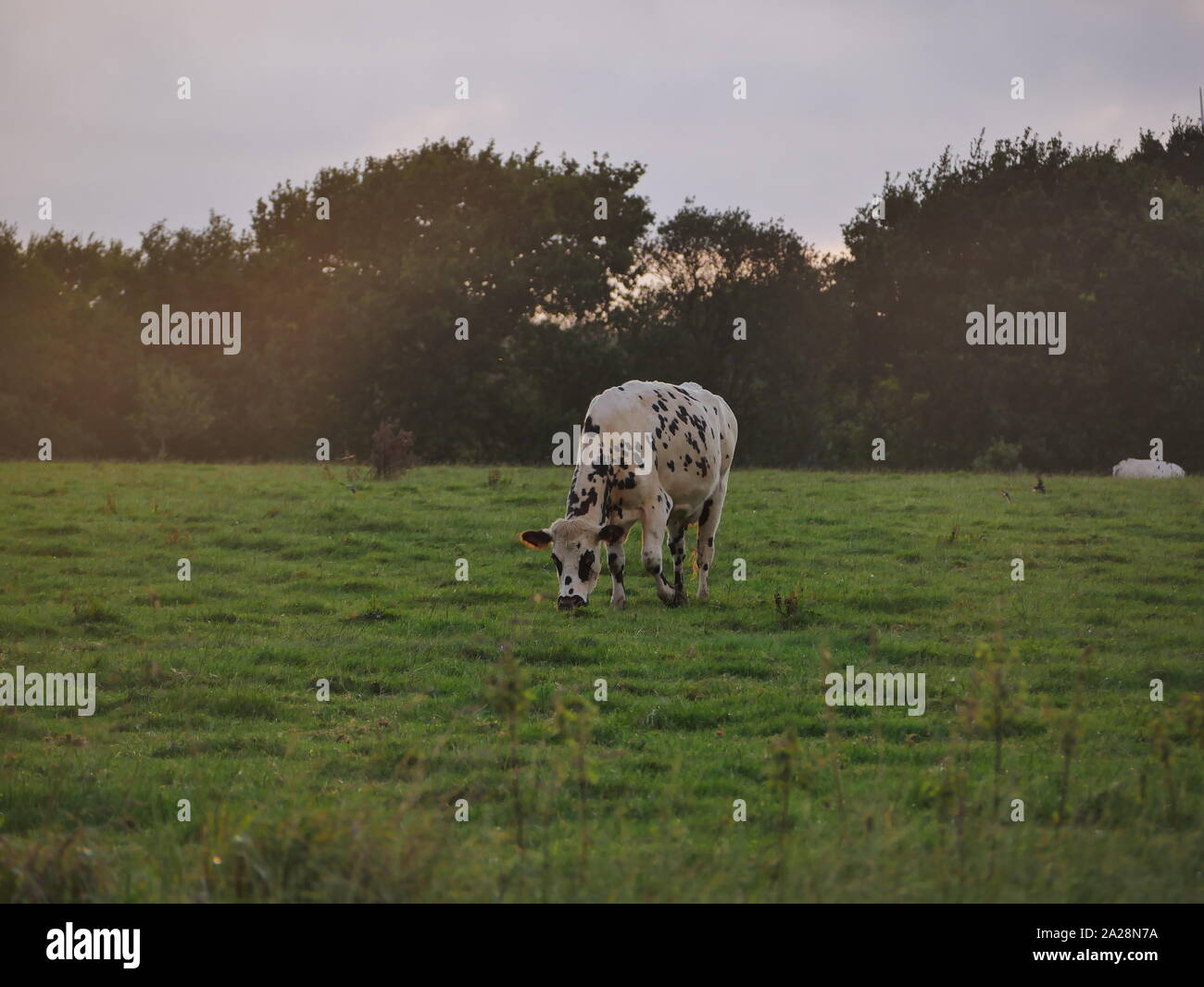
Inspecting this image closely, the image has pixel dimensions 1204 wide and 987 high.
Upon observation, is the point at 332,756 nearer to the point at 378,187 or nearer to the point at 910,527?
the point at 910,527

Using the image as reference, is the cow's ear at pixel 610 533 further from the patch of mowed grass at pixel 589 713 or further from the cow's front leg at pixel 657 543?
the patch of mowed grass at pixel 589 713

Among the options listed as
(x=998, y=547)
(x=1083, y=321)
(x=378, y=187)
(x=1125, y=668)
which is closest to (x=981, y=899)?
(x=1125, y=668)

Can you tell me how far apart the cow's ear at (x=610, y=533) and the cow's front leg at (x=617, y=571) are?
0.54 feet

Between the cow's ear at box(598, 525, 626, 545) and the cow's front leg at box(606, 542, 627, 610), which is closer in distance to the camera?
the cow's ear at box(598, 525, 626, 545)

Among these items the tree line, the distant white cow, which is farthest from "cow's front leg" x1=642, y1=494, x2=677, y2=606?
the tree line

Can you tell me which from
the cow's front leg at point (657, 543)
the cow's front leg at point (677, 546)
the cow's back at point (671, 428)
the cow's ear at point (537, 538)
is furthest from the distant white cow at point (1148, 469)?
the cow's ear at point (537, 538)

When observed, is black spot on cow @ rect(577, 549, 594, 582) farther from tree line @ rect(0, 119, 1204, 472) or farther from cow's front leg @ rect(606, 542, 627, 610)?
tree line @ rect(0, 119, 1204, 472)

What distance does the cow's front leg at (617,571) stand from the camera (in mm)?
12766

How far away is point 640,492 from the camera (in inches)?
508

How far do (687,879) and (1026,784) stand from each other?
307cm

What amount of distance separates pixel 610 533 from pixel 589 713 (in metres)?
7.08

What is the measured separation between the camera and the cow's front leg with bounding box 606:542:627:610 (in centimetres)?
1277

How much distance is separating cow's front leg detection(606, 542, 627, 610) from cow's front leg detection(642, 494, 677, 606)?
0.85 ft

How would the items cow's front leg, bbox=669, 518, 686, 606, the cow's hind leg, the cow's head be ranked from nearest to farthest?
1. the cow's head
2. cow's front leg, bbox=669, 518, 686, 606
3. the cow's hind leg
